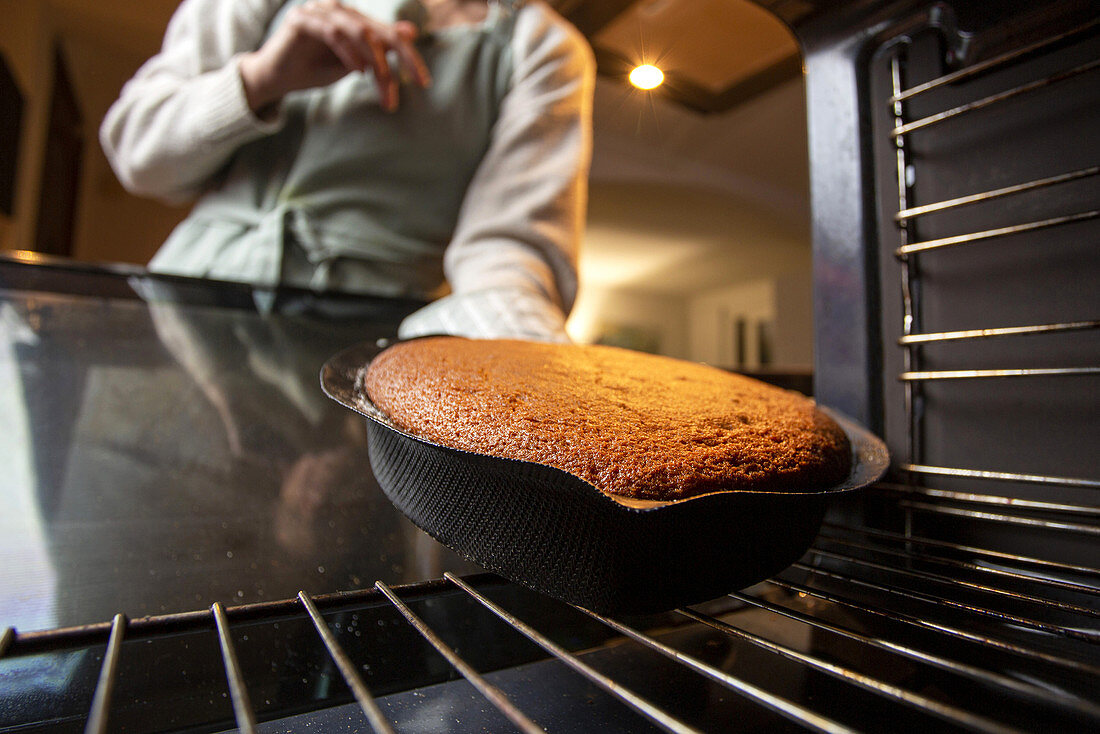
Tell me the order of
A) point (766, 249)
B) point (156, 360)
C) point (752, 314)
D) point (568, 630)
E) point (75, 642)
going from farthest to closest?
1. point (752, 314)
2. point (766, 249)
3. point (156, 360)
4. point (568, 630)
5. point (75, 642)

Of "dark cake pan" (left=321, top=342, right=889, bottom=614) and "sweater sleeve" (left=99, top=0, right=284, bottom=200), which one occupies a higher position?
"sweater sleeve" (left=99, top=0, right=284, bottom=200)

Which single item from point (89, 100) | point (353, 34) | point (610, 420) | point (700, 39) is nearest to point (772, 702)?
point (610, 420)

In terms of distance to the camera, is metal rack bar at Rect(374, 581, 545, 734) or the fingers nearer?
metal rack bar at Rect(374, 581, 545, 734)

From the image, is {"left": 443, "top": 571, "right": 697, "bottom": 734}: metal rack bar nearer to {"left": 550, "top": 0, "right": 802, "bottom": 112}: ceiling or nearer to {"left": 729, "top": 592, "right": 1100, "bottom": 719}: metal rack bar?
{"left": 729, "top": 592, "right": 1100, "bottom": 719}: metal rack bar

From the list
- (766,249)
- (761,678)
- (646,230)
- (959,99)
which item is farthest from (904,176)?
(766,249)

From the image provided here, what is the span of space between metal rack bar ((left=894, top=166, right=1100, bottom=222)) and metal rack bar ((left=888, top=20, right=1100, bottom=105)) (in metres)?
0.08

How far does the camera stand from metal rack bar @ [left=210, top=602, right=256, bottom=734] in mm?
→ 165

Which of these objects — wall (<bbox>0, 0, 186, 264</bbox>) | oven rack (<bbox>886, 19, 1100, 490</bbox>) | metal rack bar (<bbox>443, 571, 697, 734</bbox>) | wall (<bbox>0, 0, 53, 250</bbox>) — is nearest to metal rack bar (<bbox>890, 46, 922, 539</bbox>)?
oven rack (<bbox>886, 19, 1100, 490</bbox>)

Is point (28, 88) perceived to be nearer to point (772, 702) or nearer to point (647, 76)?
point (647, 76)

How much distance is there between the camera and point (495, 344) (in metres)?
0.44

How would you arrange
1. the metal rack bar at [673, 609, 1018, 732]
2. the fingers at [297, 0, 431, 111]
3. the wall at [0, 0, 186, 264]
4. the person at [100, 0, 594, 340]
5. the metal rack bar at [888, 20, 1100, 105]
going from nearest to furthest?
the metal rack bar at [673, 609, 1018, 732], the metal rack bar at [888, 20, 1100, 105], the fingers at [297, 0, 431, 111], the person at [100, 0, 594, 340], the wall at [0, 0, 186, 264]

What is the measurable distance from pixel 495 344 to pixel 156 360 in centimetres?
42

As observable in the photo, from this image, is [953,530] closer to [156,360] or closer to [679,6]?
[679,6]

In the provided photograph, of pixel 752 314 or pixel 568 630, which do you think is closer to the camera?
pixel 568 630
